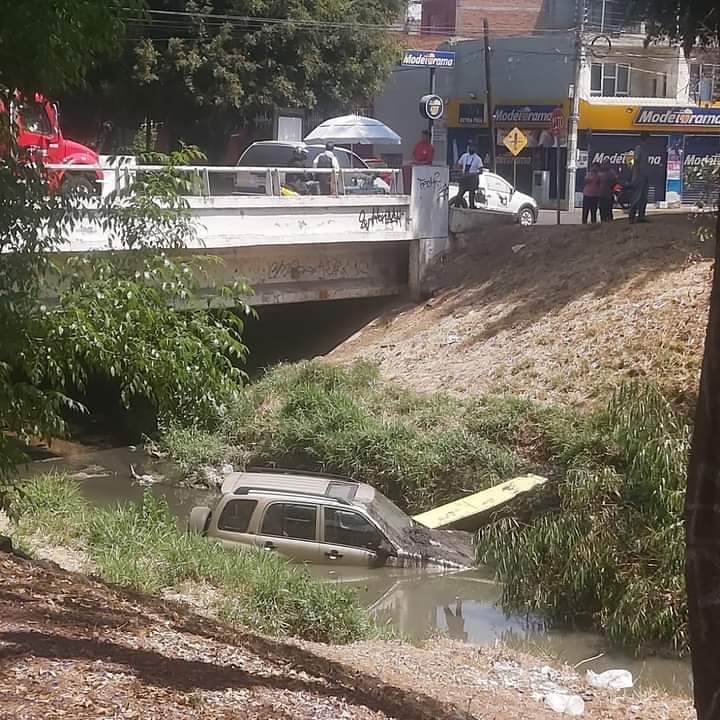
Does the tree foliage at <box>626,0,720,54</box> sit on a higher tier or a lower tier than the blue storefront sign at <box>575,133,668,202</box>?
lower

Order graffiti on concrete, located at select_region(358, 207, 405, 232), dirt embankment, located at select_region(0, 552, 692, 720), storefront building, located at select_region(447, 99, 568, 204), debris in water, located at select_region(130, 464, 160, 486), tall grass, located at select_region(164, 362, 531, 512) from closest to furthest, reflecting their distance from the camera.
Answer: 1. dirt embankment, located at select_region(0, 552, 692, 720)
2. tall grass, located at select_region(164, 362, 531, 512)
3. debris in water, located at select_region(130, 464, 160, 486)
4. graffiti on concrete, located at select_region(358, 207, 405, 232)
5. storefront building, located at select_region(447, 99, 568, 204)

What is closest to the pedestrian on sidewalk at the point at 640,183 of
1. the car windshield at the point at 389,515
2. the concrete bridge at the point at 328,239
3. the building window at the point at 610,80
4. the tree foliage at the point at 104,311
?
the concrete bridge at the point at 328,239

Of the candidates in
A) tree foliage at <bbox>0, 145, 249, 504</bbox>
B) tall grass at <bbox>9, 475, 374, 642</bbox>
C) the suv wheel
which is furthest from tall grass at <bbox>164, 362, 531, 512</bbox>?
the suv wheel

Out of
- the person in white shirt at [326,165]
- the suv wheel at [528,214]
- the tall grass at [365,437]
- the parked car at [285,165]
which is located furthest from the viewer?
the suv wheel at [528,214]

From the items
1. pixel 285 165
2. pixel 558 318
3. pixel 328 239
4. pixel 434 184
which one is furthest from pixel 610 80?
pixel 328 239

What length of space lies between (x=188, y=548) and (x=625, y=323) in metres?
12.4

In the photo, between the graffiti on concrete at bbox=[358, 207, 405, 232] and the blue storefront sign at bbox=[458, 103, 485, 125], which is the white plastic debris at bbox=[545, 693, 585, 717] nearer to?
Result: the graffiti on concrete at bbox=[358, 207, 405, 232]

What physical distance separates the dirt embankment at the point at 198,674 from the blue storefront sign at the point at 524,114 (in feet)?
123

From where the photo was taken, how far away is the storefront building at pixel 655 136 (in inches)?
1756

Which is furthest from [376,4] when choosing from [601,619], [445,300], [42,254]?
[42,254]

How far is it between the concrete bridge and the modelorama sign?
21092mm

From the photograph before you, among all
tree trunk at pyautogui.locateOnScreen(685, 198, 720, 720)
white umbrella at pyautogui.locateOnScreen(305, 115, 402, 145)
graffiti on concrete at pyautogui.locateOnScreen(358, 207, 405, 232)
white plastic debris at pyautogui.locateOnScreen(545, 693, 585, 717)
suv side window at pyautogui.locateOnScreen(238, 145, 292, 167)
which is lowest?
white plastic debris at pyautogui.locateOnScreen(545, 693, 585, 717)

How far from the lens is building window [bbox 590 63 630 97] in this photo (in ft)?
150

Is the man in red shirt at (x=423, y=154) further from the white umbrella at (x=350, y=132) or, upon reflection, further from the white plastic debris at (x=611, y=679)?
the white plastic debris at (x=611, y=679)
